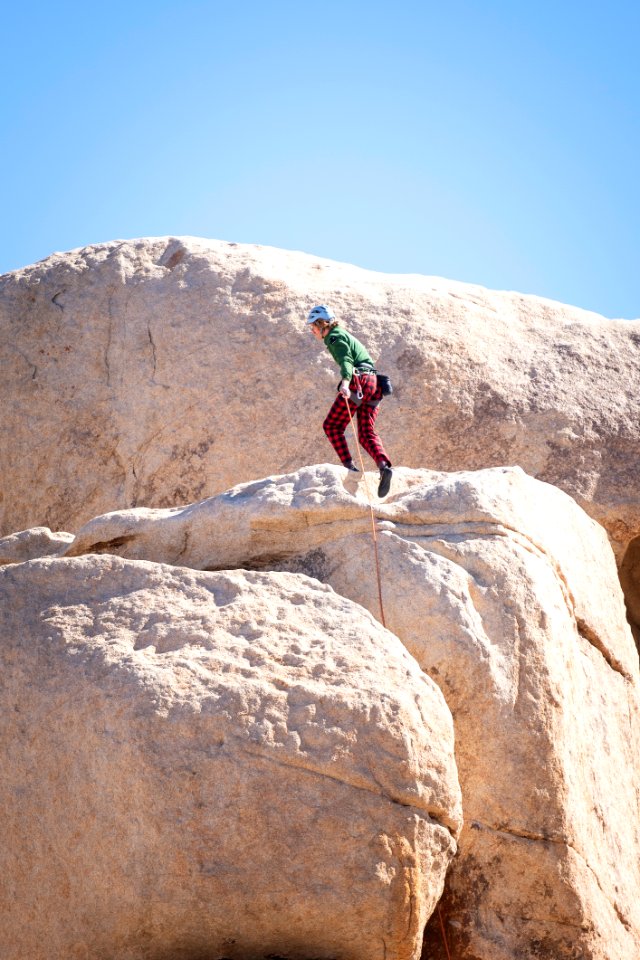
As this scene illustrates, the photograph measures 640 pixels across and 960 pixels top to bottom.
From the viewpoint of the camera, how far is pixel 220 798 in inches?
190

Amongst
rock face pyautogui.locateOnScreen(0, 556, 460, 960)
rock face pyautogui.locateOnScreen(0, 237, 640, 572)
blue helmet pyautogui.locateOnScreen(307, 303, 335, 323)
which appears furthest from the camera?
rock face pyautogui.locateOnScreen(0, 237, 640, 572)

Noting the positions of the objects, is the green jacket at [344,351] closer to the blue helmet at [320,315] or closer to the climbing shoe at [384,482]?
the blue helmet at [320,315]

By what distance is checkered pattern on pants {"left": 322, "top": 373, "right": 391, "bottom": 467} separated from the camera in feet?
26.3

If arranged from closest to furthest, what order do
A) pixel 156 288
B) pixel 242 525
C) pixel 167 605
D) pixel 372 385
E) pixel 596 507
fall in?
1. pixel 167 605
2. pixel 242 525
3. pixel 372 385
4. pixel 596 507
5. pixel 156 288

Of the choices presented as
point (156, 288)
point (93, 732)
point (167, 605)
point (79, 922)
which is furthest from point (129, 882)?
point (156, 288)

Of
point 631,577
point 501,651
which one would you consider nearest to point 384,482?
point 501,651

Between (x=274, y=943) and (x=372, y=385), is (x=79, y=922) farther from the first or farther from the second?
(x=372, y=385)

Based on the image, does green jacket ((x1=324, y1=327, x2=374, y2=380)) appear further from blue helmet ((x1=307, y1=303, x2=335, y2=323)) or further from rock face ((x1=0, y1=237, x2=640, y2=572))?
rock face ((x1=0, y1=237, x2=640, y2=572))

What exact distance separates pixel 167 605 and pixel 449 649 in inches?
61.4

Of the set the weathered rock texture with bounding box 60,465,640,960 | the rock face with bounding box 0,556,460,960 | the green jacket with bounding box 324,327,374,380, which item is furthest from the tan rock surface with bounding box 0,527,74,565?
the green jacket with bounding box 324,327,374,380

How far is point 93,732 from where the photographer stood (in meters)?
5.03

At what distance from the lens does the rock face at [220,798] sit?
15.7ft

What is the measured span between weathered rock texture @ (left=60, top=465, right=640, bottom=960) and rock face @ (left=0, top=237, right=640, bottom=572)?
9.55ft

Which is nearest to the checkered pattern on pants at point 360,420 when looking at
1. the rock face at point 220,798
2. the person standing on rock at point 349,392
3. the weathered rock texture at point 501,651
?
the person standing on rock at point 349,392
